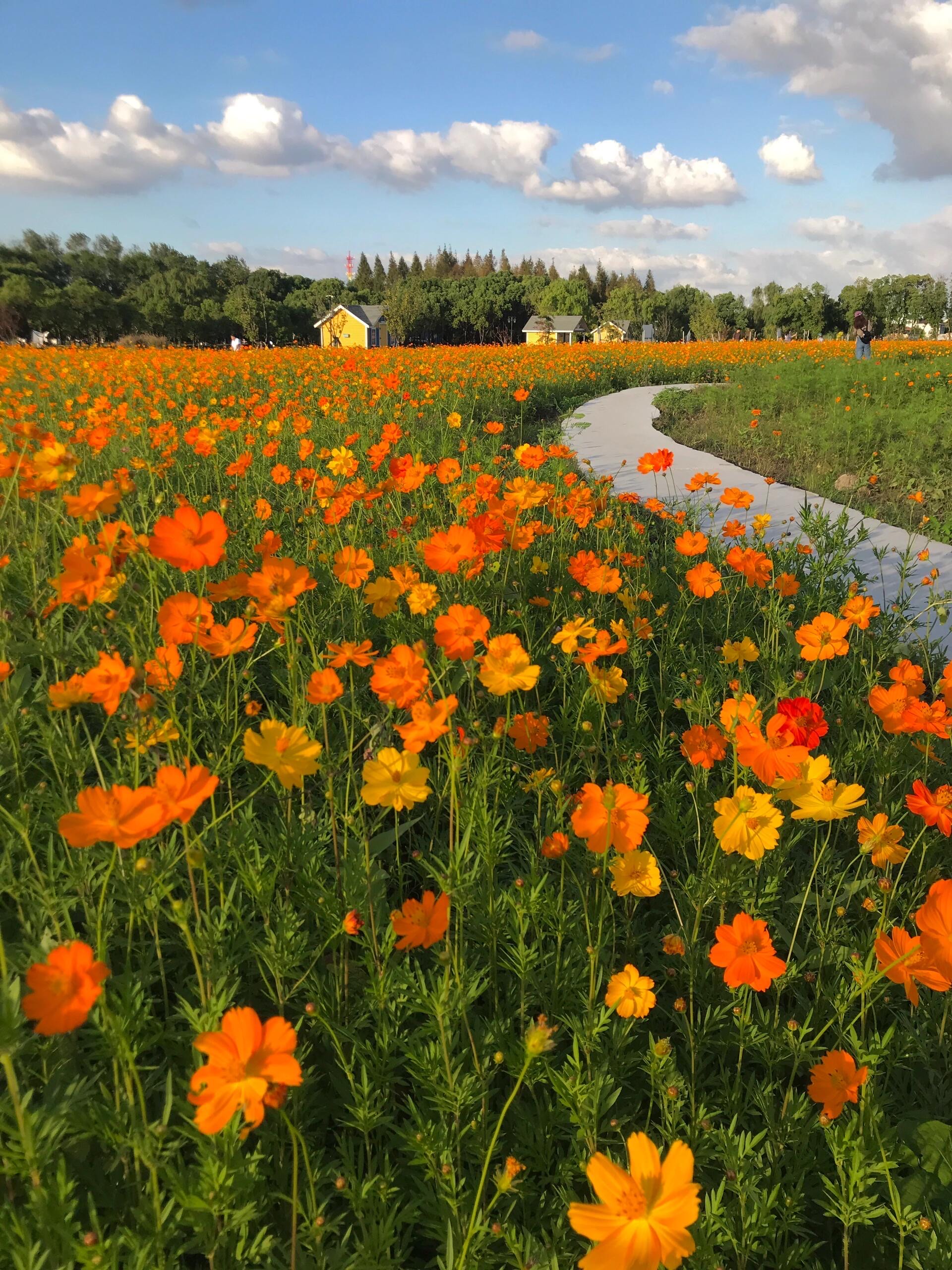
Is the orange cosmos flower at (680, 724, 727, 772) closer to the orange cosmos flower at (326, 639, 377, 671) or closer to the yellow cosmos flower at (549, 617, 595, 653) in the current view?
the yellow cosmos flower at (549, 617, 595, 653)

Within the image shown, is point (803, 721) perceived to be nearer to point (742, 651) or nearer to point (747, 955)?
point (747, 955)

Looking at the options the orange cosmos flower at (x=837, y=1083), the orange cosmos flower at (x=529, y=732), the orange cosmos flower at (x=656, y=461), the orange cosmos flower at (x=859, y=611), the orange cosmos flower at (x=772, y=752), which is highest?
the orange cosmos flower at (x=656, y=461)

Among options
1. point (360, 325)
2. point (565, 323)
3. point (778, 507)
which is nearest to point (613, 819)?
point (778, 507)

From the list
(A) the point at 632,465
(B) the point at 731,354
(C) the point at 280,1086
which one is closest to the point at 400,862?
(C) the point at 280,1086

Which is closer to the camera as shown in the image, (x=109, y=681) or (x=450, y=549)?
(x=109, y=681)

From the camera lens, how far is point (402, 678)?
1.13 meters

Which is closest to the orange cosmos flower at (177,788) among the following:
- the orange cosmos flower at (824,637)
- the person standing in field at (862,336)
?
the orange cosmos flower at (824,637)

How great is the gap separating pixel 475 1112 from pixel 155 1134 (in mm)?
540

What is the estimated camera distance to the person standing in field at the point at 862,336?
14656 millimetres

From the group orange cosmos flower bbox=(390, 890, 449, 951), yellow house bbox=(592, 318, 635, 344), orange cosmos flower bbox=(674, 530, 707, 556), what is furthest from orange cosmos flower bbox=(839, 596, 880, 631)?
yellow house bbox=(592, 318, 635, 344)

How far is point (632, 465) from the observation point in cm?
580

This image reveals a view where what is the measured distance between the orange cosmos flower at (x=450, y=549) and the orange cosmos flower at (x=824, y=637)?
0.75 m

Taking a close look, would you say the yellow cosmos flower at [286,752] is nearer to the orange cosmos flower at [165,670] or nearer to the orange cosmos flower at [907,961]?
the orange cosmos flower at [165,670]

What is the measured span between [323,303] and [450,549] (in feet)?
195
